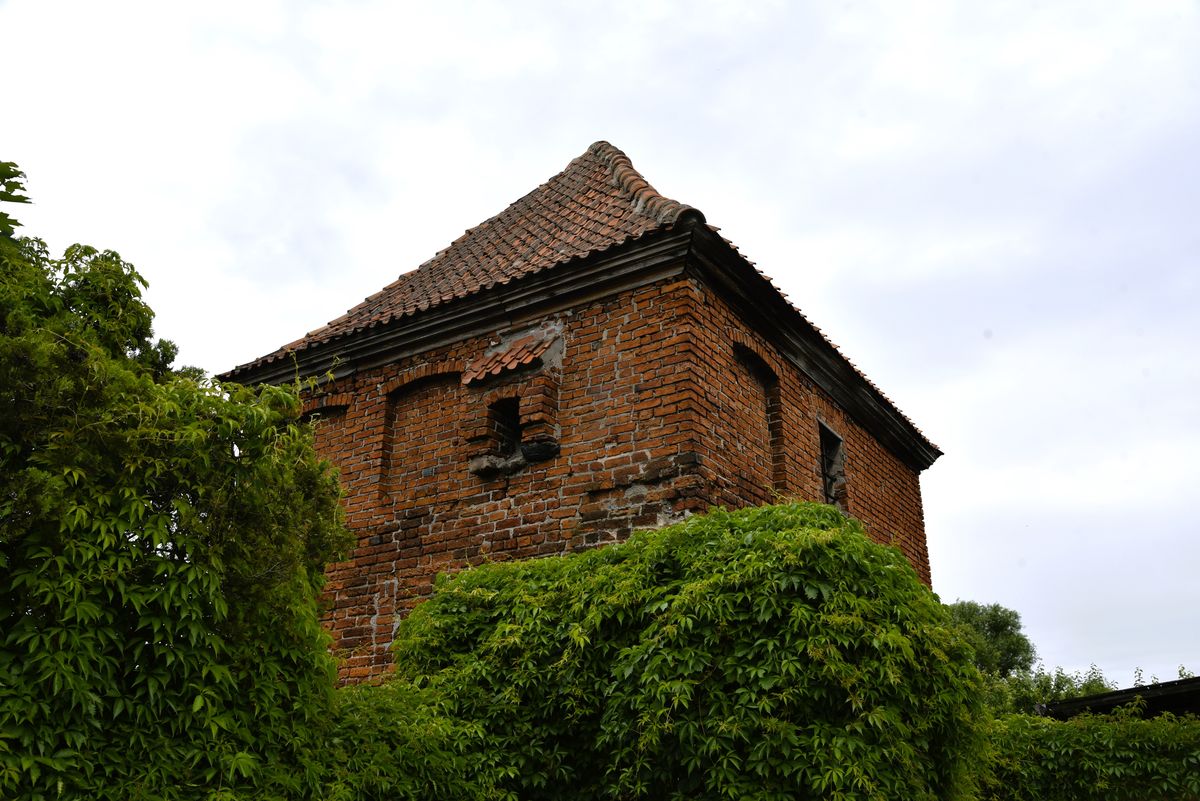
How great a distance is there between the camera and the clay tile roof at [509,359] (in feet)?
29.7

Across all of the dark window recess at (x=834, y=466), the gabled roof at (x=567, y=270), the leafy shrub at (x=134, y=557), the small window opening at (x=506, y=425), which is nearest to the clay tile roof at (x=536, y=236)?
the gabled roof at (x=567, y=270)

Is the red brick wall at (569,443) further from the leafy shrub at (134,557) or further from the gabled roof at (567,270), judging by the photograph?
the leafy shrub at (134,557)

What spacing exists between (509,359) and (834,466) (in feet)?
14.6

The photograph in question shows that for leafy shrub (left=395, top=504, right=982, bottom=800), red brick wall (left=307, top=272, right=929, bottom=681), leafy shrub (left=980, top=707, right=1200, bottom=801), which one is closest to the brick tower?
red brick wall (left=307, top=272, right=929, bottom=681)

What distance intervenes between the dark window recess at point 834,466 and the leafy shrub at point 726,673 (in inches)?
179

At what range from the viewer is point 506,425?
935 centimetres

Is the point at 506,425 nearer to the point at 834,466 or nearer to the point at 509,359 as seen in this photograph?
the point at 509,359

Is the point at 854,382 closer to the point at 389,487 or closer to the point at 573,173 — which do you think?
the point at 573,173

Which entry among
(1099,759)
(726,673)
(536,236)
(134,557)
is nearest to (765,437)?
(536,236)

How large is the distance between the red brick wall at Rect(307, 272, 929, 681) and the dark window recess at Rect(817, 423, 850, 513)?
1.90ft

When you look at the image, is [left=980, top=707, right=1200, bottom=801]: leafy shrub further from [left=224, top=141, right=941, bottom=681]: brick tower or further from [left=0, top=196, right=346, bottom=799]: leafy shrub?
[left=0, top=196, right=346, bottom=799]: leafy shrub

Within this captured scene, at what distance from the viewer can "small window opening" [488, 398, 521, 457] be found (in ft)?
30.2

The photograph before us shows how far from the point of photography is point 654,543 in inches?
260

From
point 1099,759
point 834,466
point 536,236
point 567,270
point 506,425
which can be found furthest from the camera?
point 834,466
